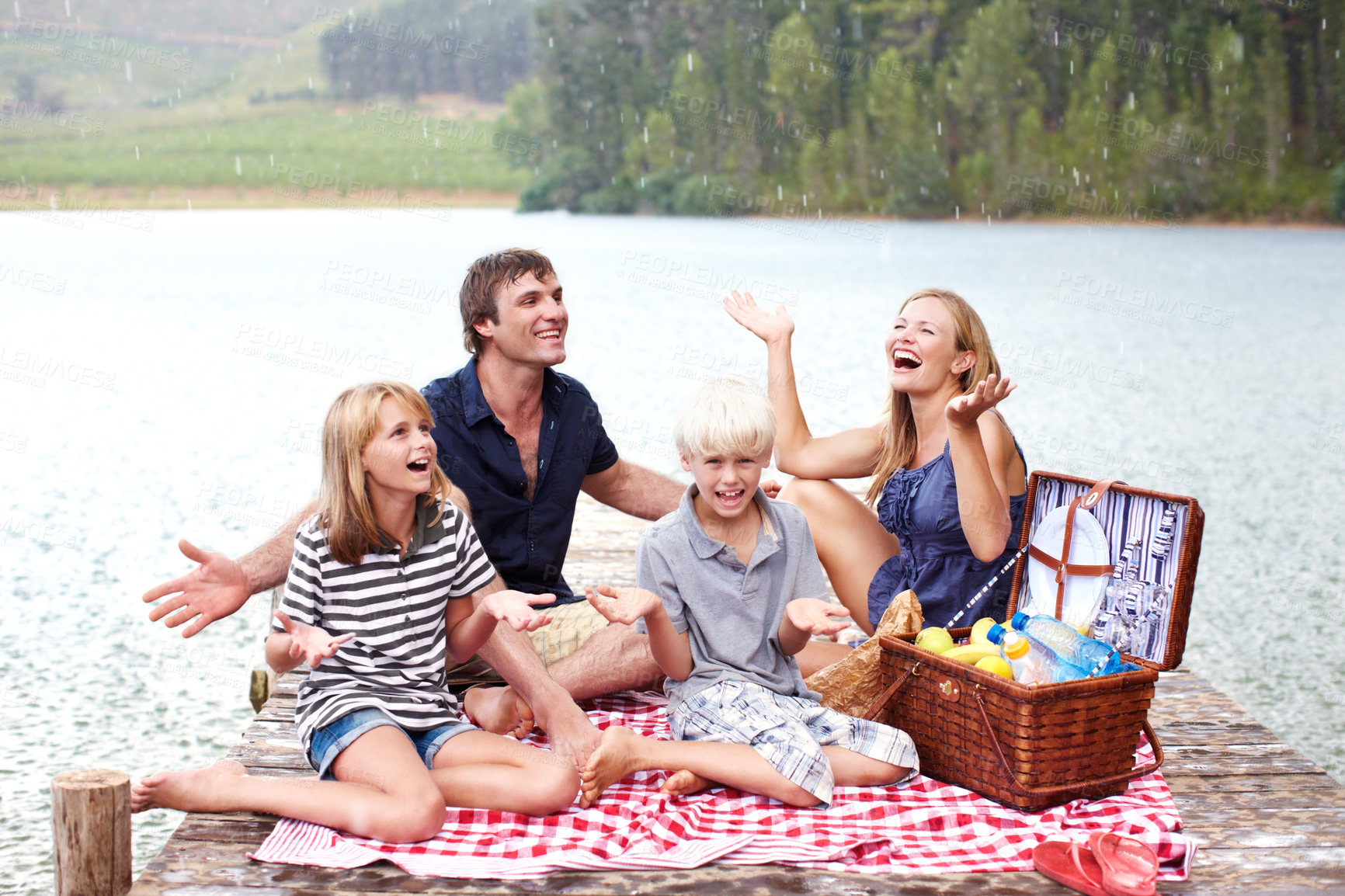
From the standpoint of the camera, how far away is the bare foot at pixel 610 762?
2.87m

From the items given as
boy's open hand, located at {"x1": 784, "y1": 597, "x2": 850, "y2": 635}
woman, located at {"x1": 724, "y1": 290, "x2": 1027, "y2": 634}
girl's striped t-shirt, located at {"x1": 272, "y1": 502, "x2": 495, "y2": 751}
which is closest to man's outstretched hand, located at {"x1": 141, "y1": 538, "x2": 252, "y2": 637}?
girl's striped t-shirt, located at {"x1": 272, "y1": 502, "x2": 495, "y2": 751}

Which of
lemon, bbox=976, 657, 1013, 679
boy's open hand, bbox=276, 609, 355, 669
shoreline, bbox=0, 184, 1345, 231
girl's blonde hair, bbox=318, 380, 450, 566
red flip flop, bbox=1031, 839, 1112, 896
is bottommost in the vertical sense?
red flip flop, bbox=1031, 839, 1112, 896

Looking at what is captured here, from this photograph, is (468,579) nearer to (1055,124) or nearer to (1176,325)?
(1176,325)

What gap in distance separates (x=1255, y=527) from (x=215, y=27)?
74.5 m

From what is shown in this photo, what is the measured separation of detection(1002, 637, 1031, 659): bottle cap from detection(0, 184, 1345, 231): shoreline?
4582 centimetres

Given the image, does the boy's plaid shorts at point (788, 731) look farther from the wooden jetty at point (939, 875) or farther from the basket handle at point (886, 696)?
the wooden jetty at point (939, 875)

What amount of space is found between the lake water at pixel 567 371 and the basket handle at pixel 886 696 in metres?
0.91

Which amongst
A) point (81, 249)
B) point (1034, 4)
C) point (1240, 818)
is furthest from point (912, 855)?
point (1034, 4)

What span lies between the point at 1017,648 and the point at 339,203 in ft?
191

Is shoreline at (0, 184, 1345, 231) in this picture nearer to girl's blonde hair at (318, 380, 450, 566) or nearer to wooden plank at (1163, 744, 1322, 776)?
wooden plank at (1163, 744, 1322, 776)

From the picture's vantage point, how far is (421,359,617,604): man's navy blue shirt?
367 centimetres

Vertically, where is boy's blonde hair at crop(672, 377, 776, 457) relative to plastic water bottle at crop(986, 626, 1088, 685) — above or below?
above

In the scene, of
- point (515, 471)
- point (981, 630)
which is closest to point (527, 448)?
point (515, 471)

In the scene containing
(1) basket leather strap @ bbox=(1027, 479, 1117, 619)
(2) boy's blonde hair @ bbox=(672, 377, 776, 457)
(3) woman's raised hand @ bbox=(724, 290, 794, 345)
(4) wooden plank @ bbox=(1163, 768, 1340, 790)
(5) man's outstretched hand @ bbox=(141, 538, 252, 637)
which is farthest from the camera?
(3) woman's raised hand @ bbox=(724, 290, 794, 345)
